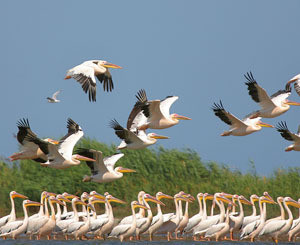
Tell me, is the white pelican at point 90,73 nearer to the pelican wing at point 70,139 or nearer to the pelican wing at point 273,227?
the pelican wing at point 70,139

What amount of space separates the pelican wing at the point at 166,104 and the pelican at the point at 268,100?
157 centimetres

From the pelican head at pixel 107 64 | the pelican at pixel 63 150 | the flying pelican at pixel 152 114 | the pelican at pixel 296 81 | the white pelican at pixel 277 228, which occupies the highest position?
the pelican head at pixel 107 64

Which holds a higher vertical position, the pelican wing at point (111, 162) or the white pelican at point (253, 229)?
the pelican wing at point (111, 162)

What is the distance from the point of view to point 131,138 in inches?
542

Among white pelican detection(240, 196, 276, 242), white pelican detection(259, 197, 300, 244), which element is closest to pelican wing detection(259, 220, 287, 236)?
white pelican detection(259, 197, 300, 244)

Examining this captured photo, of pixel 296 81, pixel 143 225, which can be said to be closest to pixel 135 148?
pixel 143 225

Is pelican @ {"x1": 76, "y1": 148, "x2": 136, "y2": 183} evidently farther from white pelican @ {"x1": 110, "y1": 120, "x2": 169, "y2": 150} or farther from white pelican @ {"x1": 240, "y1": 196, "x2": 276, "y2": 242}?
white pelican @ {"x1": 240, "y1": 196, "x2": 276, "y2": 242}

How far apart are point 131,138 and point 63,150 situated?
1.26 m

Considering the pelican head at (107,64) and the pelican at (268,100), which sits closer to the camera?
the pelican at (268,100)

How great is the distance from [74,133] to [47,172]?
4.32m

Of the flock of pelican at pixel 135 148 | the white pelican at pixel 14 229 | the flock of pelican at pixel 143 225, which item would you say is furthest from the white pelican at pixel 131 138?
the white pelican at pixel 14 229

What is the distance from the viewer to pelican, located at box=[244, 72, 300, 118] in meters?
13.1

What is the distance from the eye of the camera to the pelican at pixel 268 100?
13.1 metres

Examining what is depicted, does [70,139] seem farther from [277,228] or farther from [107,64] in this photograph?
[277,228]
